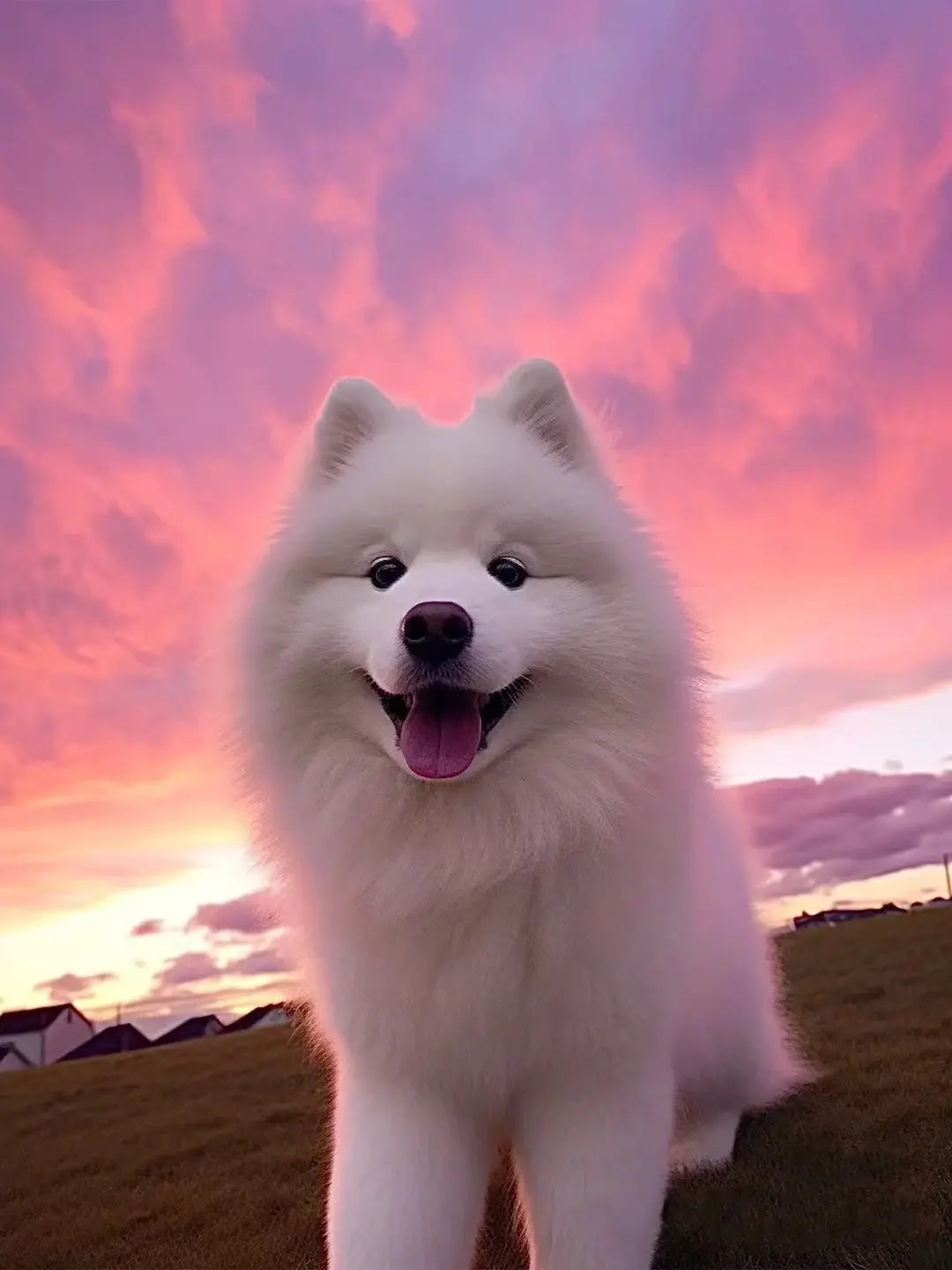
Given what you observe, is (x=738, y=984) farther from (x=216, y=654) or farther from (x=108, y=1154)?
(x=108, y=1154)

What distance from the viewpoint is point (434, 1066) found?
2756 mm

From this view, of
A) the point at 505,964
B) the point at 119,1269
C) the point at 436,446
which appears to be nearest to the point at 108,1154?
the point at 119,1269

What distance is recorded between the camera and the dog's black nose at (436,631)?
8.02ft

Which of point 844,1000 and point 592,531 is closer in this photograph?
point 592,531

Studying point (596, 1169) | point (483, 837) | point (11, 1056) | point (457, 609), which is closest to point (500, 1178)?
point (596, 1169)

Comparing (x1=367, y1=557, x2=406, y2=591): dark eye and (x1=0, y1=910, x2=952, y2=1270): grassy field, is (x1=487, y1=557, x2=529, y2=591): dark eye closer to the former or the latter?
(x1=367, y1=557, x2=406, y2=591): dark eye

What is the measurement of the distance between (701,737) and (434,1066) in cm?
121

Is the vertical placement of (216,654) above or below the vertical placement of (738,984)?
above

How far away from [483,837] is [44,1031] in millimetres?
25816

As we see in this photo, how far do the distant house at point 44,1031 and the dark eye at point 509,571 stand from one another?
24.1 m

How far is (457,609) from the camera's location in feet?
8.12

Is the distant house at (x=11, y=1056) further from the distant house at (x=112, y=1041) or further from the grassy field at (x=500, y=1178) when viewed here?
the grassy field at (x=500, y=1178)

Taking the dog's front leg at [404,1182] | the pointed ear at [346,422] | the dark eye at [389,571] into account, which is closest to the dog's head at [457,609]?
the dark eye at [389,571]

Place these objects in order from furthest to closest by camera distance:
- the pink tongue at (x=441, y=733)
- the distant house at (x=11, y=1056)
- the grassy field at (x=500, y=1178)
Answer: the distant house at (x=11, y=1056)
the grassy field at (x=500, y=1178)
the pink tongue at (x=441, y=733)
